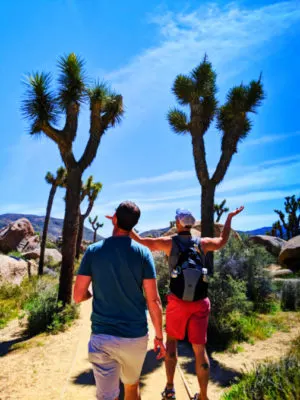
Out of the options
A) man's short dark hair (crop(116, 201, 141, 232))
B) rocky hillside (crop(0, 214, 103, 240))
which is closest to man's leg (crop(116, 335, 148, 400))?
man's short dark hair (crop(116, 201, 141, 232))

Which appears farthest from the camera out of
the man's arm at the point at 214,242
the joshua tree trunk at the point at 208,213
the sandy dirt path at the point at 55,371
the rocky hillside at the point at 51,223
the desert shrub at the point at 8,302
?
the rocky hillside at the point at 51,223

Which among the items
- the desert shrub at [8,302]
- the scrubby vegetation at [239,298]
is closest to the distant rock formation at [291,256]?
the scrubby vegetation at [239,298]

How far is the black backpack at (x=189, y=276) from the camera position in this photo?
10.3ft

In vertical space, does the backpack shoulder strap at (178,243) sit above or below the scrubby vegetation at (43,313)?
above

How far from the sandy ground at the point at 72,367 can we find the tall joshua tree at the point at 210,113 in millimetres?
4485

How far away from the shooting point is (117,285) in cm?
228

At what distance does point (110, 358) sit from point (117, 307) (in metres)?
0.35

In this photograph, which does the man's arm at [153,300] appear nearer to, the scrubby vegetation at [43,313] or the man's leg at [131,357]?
the man's leg at [131,357]

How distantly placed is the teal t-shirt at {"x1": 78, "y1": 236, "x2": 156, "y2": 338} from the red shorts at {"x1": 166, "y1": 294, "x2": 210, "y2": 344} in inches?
35.9

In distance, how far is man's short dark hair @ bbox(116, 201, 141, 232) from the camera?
2.45 m

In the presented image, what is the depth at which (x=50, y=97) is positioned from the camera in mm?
8633

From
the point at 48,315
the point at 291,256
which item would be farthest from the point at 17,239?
the point at 48,315

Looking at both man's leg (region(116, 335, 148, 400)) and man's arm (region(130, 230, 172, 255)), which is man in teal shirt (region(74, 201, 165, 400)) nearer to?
man's leg (region(116, 335, 148, 400))

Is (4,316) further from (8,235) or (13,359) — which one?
(8,235)
